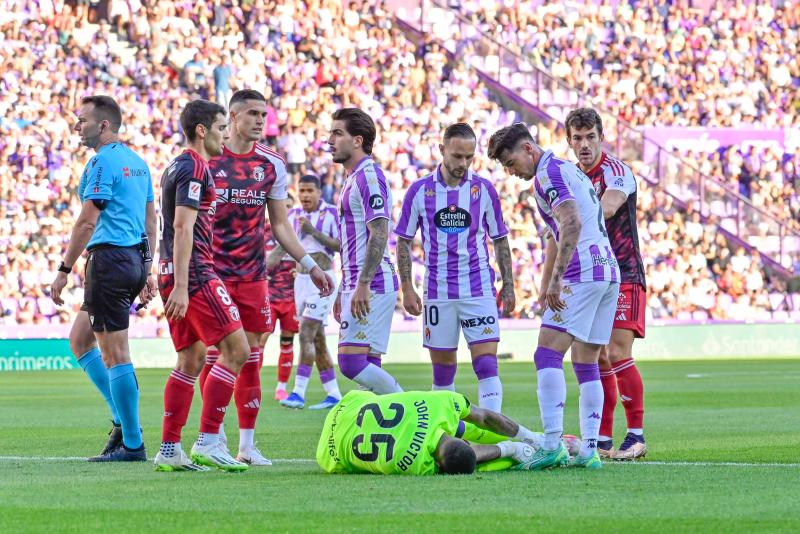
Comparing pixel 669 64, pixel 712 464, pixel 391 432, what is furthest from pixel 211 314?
pixel 669 64

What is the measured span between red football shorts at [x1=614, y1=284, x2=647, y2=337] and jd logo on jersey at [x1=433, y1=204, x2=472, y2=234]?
3.82ft

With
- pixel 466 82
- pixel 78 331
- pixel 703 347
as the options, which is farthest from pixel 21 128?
pixel 78 331

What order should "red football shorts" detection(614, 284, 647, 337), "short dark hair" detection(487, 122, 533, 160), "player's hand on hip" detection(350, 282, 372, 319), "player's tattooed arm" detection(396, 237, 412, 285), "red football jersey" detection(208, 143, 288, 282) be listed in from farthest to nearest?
1. "player's tattooed arm" detection(396, 237, 412, 285)
2. "red football shorts" detection(614, 284, 647, 337)
3. "player's hand on hip" detection(350, 282, 372, 319)
4. "red football jersey" detection(208, 143, 288, 282)
5. "short dark hair" detection(487, 122, 533, 160)

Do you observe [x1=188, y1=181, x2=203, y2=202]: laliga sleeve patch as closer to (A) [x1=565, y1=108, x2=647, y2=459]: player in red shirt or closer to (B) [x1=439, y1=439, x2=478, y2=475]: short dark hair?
(B) [x1=439, y1=439, x2=478, y2=475]: short dark hair

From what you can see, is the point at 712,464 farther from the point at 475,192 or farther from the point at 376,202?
the point at 376,202

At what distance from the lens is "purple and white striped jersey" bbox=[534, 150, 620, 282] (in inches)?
350

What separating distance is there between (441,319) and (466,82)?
85.1 feet

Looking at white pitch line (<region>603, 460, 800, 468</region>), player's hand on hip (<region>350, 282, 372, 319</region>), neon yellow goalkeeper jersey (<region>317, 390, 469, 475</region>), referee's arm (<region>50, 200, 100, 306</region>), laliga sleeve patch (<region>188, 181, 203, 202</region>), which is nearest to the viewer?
neon yellow goalkeeper jersey (<region>317, 390, 469, 475</region>)

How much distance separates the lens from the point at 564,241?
346 inches

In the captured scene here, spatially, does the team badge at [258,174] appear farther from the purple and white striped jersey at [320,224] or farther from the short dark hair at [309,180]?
the short dark hair at [309,180]

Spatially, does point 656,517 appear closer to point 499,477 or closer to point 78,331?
point 499,477

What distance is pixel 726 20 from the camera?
137 ft

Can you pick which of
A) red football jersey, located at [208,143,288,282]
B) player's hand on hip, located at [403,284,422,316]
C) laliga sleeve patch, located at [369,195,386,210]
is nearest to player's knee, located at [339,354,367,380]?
player's hand on hip, located at [403,284,422,316]

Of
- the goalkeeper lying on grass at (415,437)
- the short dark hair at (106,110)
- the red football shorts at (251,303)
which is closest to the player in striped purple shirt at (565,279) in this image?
the goalkeeper lying on grass at (415,437)
